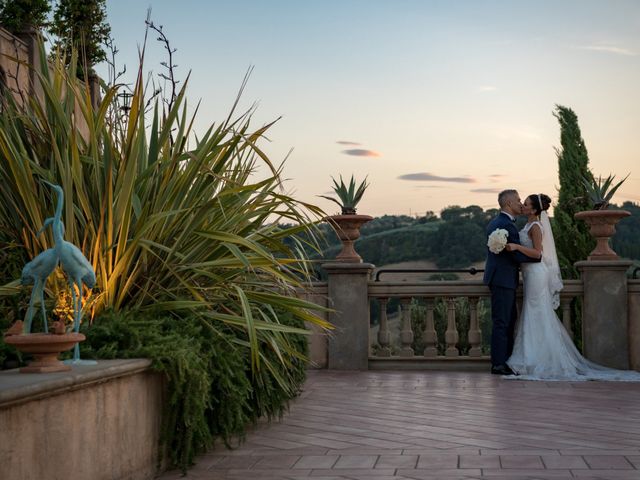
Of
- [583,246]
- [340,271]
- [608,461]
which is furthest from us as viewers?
[583,246]

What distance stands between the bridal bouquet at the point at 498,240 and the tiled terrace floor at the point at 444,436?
5.08 ft

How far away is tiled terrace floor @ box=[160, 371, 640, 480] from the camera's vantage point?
4945mm

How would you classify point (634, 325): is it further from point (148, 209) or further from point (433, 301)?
point (148, 209)

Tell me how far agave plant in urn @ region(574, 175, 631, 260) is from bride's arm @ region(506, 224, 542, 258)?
2.29 feet

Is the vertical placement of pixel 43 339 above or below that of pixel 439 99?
below

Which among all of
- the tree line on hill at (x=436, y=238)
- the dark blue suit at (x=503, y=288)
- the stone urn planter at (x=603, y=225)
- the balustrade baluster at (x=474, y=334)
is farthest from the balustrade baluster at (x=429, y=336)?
the tree line on hill at (x=436, y=238)

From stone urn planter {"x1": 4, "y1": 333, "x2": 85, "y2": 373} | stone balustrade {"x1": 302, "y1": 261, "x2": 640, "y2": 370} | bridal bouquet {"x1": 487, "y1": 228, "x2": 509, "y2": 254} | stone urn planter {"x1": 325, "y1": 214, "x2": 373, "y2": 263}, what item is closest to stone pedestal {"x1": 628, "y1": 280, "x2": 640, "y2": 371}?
stone balustrade {"x1": 302, "y1": 261, "x2": 640, "y2": 370}

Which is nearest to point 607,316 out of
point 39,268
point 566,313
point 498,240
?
point 566,313

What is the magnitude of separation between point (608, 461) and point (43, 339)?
306 cm

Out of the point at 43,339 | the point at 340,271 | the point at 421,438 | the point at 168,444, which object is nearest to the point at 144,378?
the point at 168,444

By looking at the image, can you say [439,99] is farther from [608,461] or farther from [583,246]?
[608,461]

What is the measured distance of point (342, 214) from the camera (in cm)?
1048

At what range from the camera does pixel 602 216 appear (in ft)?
34.0

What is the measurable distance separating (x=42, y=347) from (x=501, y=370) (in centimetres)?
665
